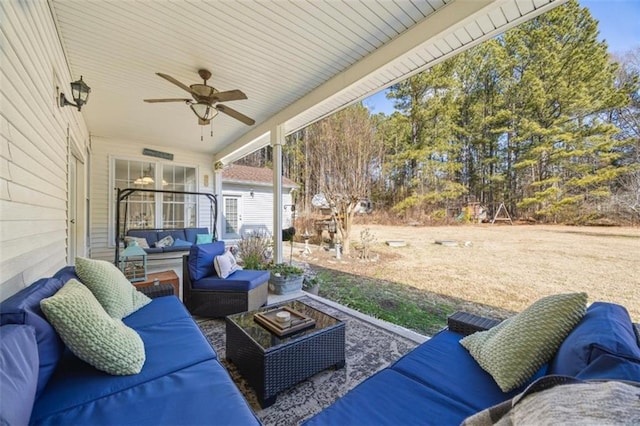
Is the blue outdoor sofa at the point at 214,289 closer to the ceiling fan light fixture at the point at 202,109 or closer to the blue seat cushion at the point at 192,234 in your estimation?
the ceiling fan light fixture at the point at 202,109

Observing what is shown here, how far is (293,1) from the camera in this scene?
2240mm

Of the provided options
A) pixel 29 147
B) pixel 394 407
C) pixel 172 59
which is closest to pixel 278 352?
pixel 394 407

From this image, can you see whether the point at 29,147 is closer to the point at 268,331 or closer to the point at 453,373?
the point at 268,331

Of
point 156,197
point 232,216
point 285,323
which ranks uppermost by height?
point 156,197

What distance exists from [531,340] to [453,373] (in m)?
0.40

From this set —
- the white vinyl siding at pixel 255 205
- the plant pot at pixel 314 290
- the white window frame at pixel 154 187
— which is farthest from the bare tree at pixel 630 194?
the white window frame at pixel 154 187

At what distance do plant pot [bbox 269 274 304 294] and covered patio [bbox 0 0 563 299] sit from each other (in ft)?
7.97

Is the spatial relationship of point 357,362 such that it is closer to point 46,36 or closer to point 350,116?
point 46,36

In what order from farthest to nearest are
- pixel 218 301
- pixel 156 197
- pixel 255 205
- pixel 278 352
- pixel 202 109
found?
pixel 255 205, pixel 156 197, pixel 202 109, pixel 218 301, pixel 278 352

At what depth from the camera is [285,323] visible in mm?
1999

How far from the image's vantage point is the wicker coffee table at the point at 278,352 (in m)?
1.69

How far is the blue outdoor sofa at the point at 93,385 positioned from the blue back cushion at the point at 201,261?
62.0 inches

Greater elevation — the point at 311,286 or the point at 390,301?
the point at 311,286

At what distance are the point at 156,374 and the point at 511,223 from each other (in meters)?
4.82
